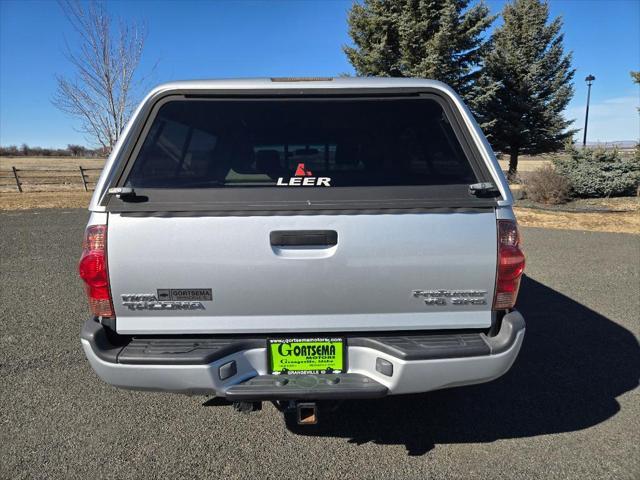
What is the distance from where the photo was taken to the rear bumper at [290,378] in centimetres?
191

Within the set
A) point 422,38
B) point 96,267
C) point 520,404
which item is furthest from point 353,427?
point 422,38

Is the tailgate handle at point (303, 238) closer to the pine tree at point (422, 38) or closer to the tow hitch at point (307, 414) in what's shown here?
the tow hitch at point (307, 414)

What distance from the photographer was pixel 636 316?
426cm

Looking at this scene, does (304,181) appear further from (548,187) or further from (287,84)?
(548,187)

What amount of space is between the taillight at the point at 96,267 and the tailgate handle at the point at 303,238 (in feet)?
2.70

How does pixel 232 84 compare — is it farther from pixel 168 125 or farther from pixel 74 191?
pixel 74 191

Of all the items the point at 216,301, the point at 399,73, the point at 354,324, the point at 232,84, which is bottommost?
the point at 354,324

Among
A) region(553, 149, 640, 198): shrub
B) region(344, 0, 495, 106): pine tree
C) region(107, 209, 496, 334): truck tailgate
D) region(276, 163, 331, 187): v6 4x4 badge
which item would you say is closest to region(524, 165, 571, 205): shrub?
region(553, 149, 640, 198): shrub

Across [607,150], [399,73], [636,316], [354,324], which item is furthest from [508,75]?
[354,324]

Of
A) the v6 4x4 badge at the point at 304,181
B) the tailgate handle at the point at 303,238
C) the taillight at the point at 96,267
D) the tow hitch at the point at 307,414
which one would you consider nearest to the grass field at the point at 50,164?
the taillight at the point at 96,267

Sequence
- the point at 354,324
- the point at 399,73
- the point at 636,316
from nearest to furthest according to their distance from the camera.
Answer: the point at 354,324
the point at 636,316
the point at 399,73

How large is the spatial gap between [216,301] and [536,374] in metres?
2.67

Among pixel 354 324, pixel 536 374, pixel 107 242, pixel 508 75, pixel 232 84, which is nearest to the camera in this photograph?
pixel 107 242

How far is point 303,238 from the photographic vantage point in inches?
75.5
